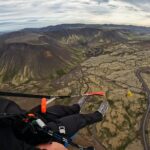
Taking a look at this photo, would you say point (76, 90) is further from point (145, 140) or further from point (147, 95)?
point (145, 140)

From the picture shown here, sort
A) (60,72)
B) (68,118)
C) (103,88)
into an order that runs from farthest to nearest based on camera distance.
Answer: (60,72) → (103,88) → (68,118)

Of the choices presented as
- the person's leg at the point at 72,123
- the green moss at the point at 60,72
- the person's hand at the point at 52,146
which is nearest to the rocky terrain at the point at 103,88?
the green moss at the point at 60,72

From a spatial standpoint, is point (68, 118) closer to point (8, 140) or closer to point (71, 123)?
point (71, 123)

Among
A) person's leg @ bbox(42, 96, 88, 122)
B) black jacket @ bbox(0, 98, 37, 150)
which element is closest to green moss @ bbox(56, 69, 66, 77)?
person's leg @ bbox(42, 96, 88, 122)

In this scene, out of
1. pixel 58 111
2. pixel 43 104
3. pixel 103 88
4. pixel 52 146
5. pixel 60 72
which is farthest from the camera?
pixel 60 72

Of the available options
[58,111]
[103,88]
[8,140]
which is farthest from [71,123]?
[103,88]

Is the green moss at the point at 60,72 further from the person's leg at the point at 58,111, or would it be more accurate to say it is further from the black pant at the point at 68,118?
the black pant at the point at 68,118

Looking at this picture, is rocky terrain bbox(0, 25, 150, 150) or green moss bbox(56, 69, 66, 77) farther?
green moss bbox(56, 69, 66, 77)

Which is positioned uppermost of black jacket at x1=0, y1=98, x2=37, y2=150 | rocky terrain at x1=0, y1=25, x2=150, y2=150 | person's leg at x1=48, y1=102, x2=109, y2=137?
black jacket at x1=0, y1=98, x2=37, y2=150

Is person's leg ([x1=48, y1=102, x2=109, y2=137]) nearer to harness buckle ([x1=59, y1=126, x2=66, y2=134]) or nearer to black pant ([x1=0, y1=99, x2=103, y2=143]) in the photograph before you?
black pant ([x1=0, y1=99, x2=103, y2=143])
